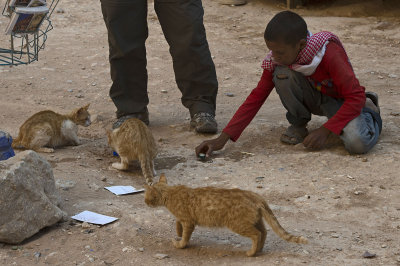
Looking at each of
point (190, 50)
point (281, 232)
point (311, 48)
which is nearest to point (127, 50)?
point (190, 50)

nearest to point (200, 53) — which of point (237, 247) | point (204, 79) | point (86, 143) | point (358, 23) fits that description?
point (204, 79)

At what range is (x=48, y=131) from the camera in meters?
6.07

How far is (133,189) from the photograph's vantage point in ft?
16.6

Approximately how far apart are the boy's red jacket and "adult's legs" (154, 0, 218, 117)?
86 cm

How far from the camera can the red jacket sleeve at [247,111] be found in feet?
18.6

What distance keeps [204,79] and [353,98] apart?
172 cm

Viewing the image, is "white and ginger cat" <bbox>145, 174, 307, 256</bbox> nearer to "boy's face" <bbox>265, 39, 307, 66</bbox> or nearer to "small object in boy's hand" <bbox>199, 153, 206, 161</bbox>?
"small object in boy's hand" <bbox>199, 153, 206, 161</bbox>

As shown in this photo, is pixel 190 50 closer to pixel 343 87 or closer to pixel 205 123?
pixel 205 123

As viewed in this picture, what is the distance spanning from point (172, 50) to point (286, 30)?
1.69 meters

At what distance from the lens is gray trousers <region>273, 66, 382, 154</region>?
5473 mm

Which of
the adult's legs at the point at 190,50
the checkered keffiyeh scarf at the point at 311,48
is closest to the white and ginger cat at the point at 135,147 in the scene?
the adult's legs at the point at 190,50

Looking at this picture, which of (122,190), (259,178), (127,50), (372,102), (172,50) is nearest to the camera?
(122,190)

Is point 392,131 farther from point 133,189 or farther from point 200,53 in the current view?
point 133,189

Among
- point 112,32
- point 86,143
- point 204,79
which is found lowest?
point 86,143
